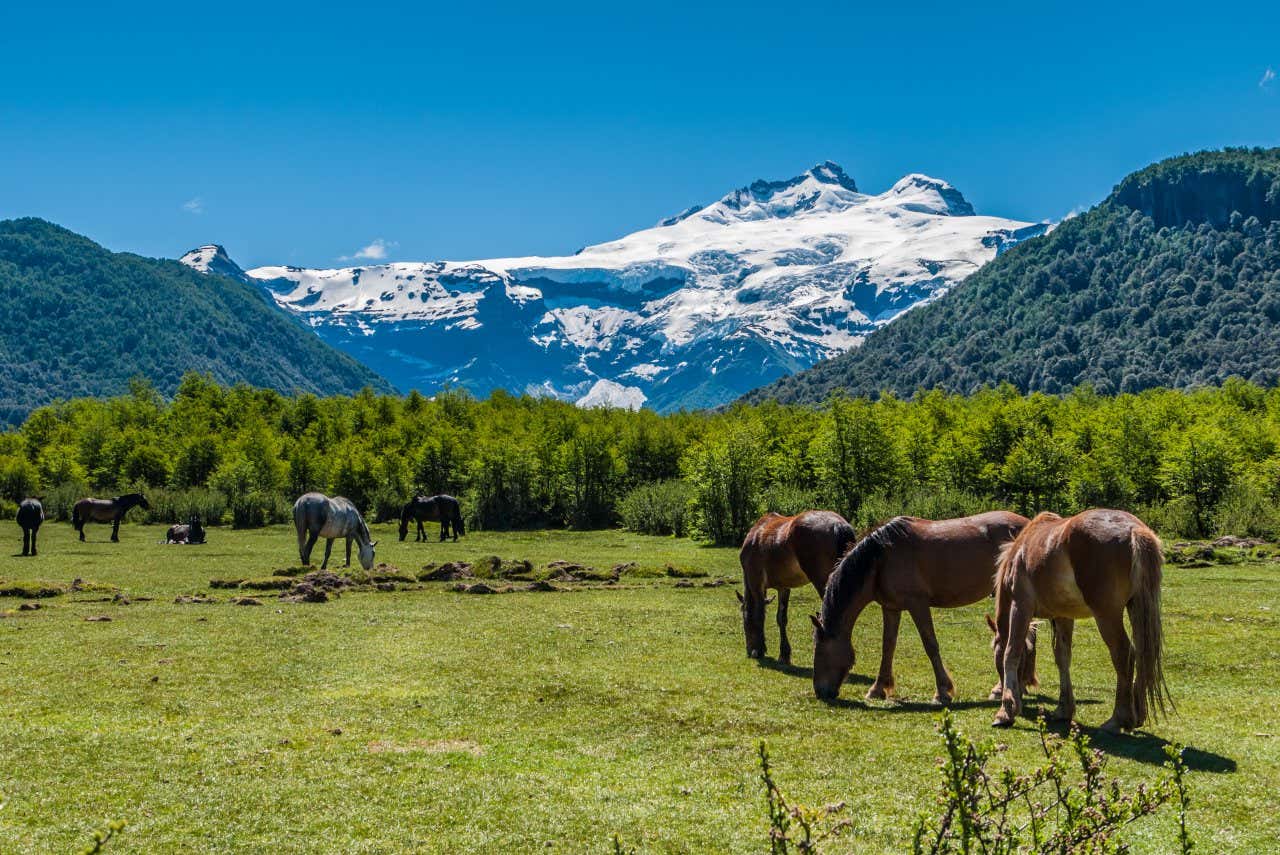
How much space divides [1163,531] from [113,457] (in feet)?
276

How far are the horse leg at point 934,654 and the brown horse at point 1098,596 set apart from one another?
132cm

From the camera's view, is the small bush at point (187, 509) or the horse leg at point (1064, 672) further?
the small bush at point (187, 509)

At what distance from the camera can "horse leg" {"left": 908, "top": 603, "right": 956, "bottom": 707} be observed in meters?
13.2

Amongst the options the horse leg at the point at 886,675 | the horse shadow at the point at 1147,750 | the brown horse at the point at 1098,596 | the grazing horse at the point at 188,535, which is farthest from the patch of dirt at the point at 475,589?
the grazing horse at the point at 188,535

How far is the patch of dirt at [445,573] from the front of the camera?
30.2 metres

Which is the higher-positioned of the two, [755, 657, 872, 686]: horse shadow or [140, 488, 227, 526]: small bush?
[140, 488, 227, 526]: small bush

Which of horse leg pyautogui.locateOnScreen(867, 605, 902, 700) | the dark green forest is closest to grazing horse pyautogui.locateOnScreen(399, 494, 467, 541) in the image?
the dark green forest

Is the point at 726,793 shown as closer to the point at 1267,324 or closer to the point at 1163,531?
the point at 1163,531

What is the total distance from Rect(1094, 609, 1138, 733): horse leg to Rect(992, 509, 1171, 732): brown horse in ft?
0.04

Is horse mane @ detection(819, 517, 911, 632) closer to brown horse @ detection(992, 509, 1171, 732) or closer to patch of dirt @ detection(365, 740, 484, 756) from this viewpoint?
brown horse @ detection(992, 509, 1171, 732)

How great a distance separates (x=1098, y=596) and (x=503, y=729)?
7.48 metres

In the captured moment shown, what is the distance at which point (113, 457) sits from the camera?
85312mm

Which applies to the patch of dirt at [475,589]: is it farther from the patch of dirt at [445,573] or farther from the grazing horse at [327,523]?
the grazing horse at [327,523]

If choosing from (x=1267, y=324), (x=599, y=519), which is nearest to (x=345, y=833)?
(x=599, y=519)
